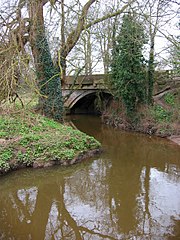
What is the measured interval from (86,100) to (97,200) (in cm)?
1562

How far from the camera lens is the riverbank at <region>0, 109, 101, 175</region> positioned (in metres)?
7.21

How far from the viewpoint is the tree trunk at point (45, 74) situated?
11.8m

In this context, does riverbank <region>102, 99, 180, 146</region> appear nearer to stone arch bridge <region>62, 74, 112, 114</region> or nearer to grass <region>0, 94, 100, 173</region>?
stone arch bridge <region>62, 74, 112, 114</region>

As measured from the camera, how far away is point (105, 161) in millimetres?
8211

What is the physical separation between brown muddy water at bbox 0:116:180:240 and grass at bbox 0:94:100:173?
13.3 inches

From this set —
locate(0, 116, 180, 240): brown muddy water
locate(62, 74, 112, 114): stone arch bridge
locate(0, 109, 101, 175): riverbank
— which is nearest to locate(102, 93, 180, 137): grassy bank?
locate(62, 74, 112, 114): stone arch bridge

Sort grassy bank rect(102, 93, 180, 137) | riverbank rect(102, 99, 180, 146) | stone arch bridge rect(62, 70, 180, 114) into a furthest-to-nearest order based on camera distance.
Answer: stone arch bridge rect(62, 70, 180, 114), grassy bank rect(102, 93, 180, 137), riverbank rect(102, 99, 180, 146)

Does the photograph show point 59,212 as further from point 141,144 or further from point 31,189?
point 141,144

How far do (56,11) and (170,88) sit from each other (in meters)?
8.38

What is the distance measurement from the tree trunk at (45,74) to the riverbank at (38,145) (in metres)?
3.03

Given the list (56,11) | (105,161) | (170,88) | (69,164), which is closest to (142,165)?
(105,161)

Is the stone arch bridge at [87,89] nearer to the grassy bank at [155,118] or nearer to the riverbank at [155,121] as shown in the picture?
the grassy bank at [155,118]

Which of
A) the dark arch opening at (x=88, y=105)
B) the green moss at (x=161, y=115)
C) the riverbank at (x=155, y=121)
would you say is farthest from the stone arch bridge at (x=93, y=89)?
the green moss at (x=161, y=115)

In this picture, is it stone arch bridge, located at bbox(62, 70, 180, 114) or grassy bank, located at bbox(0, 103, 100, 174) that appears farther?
stone arch bridge, located at bbox(62, 70, 180, 114)
